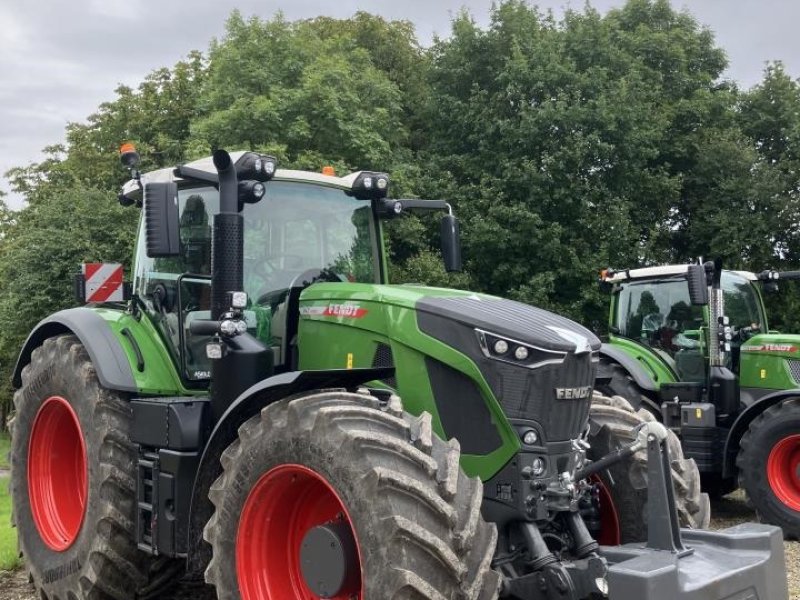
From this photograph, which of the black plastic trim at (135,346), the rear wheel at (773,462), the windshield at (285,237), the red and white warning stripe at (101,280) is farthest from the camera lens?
the rear wheel at (773,462)

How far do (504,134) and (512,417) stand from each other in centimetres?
1657


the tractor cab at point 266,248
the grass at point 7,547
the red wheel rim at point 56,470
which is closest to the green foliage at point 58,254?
the grass at point 7,547

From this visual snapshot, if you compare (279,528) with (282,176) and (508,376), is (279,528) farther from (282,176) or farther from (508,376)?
(282,176)

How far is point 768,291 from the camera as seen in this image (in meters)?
10.2

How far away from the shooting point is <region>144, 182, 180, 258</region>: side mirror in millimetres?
4312

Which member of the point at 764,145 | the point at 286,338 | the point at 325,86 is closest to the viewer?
the point at 286,338

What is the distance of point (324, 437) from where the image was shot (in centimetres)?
359

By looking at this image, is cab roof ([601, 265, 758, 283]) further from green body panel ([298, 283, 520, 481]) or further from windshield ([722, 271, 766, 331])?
green body panel ([298, 283, 520, 481])

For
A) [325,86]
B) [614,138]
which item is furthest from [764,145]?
[325,86]

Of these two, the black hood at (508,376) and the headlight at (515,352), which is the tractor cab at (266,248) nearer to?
the black hood at (508,376)

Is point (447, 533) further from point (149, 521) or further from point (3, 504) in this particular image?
point (3, 504)

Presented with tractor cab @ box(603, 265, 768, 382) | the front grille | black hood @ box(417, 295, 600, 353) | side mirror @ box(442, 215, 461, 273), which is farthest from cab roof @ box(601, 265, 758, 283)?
black hood @ box(417, 295, 600, 353)

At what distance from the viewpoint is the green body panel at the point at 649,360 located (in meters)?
9.96

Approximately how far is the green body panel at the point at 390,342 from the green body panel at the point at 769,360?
6.11 metres
